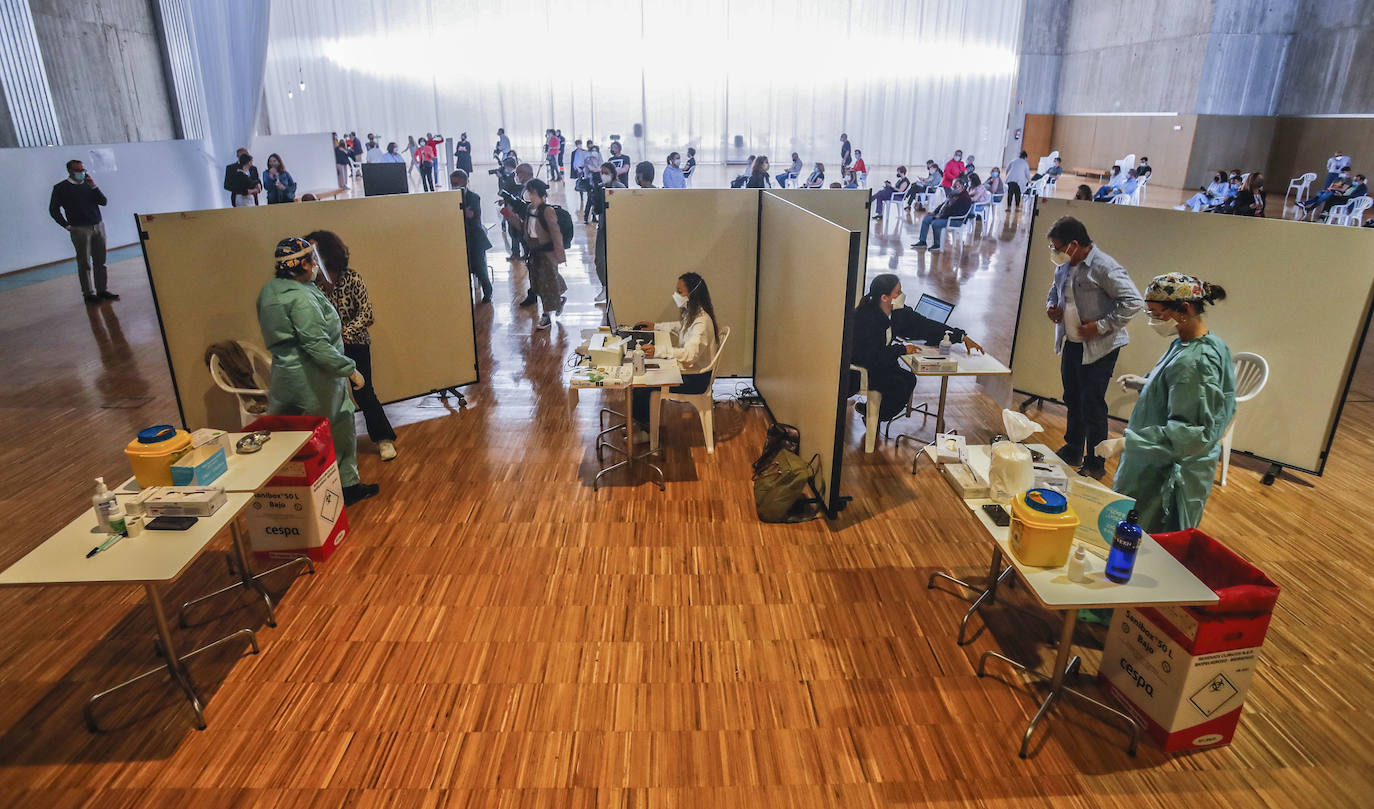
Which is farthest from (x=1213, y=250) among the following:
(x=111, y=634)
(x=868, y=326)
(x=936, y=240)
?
(x=936, y=240)

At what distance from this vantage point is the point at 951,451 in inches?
140

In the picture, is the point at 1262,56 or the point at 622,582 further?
the point at 1262,56

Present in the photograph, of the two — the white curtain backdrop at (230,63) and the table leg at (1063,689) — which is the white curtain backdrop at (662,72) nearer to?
the white curtain backdrop at (230,63)

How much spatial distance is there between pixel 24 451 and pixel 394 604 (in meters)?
3.70

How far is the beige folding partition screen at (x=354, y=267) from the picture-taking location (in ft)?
15.1

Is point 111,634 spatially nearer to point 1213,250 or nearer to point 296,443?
point 296,443

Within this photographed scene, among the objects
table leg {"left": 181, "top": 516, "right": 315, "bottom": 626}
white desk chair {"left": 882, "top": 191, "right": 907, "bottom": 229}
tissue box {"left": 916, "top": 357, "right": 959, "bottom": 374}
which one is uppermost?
white desk chair {"left": 882, "top": 191, "right": 907, "bottom": 229}

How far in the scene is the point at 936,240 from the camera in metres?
12.6

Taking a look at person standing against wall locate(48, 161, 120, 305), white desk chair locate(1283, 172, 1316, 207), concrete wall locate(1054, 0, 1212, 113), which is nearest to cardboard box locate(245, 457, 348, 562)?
person standing against wall locate(48, 161, 120, 305)

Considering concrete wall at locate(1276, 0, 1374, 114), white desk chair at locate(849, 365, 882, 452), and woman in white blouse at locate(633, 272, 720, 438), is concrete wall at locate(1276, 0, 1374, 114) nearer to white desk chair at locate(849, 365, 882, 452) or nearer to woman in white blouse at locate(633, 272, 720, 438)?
white desk chair at locate(849, 365, 882, 452)

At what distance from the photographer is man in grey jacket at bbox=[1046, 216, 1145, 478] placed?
455 cm

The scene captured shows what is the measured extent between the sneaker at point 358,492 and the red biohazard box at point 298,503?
55 centimetres

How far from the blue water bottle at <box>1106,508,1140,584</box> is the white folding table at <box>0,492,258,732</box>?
3.22 m

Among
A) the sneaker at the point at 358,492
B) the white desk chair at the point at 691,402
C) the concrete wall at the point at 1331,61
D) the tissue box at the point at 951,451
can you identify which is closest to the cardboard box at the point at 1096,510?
the tissue box at the point at 951,451
